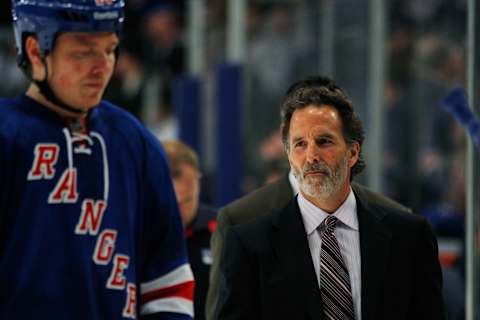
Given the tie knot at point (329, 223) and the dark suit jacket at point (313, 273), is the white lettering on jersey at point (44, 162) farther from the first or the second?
the tie knot at point (329, 223)

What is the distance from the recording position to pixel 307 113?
2.31 metres

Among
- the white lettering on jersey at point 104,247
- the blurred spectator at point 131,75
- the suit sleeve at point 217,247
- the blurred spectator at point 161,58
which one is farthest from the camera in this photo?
the blurred spectator at point 131,75

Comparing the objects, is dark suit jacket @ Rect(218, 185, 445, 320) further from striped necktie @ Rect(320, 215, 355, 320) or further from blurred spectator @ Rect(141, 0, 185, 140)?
blurred spectator @ Rect(141, 0, 185, 140)

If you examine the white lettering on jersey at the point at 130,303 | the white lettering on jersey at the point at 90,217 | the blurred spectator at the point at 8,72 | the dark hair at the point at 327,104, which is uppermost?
the dark hair at the point at 327,104

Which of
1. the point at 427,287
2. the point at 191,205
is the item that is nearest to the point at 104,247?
the point at 427,287

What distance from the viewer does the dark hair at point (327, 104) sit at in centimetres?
232

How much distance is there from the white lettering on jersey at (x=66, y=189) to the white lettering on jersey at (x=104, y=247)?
100mm

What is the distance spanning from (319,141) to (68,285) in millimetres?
604

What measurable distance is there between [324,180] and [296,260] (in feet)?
0.59

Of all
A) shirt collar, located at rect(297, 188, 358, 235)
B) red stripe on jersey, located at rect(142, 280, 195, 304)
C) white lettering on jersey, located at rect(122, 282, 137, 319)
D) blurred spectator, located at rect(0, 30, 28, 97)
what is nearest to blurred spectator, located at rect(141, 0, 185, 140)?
blurred spectator, located at rect(0, 30, 28, 97)

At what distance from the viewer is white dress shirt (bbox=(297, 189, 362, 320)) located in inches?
89.9

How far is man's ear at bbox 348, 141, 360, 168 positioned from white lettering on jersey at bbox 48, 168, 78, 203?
58 centimetres

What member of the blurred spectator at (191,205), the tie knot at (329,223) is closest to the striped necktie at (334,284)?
the tie knot at (329,223)

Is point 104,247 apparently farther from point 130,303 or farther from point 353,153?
point 353,153
